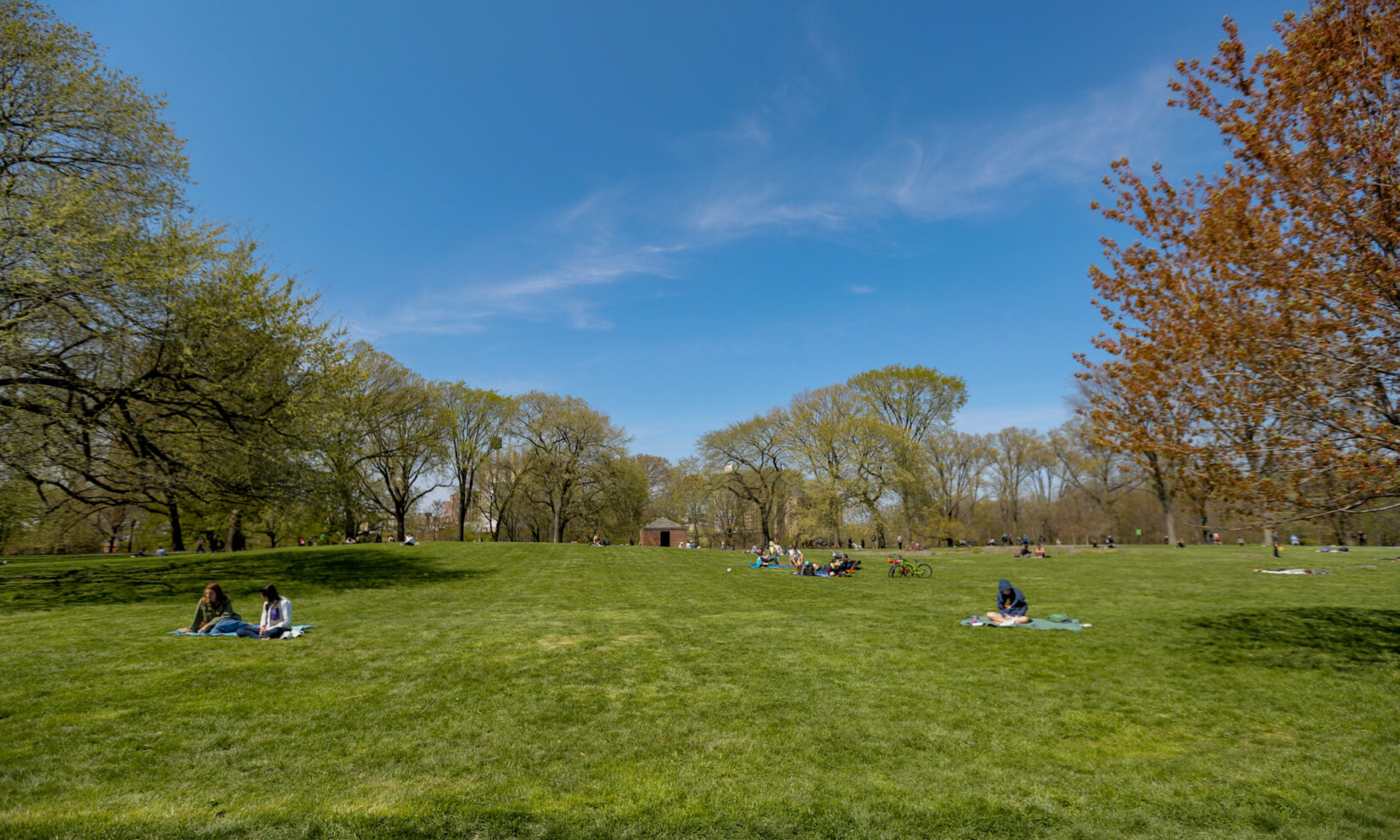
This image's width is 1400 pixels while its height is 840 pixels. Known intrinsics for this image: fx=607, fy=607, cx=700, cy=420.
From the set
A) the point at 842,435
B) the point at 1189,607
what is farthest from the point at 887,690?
the point at 842,435

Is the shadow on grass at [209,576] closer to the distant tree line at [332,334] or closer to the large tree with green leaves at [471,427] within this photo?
the distant tree line at [332,334]

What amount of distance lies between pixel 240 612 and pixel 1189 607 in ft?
78.4

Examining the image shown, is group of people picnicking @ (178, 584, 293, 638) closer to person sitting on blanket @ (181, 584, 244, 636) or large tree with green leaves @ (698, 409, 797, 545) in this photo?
person sitting on blanket @ (181, 584, 244, 636)

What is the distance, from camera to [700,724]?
781cm

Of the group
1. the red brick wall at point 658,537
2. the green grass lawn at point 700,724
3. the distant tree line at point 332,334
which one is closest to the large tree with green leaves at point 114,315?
the distant tree line at point 332,334

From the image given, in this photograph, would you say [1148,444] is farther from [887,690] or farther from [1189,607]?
[1189,607]

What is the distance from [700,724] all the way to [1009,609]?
9.84 metres

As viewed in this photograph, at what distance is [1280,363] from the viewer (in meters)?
10.1

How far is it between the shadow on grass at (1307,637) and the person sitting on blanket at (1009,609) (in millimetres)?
3193

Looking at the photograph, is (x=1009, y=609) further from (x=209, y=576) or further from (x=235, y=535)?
(x=235, y=535)

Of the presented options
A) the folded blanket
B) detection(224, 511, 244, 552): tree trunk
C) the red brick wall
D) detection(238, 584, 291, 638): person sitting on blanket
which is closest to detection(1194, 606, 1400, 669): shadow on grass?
the folded blanket

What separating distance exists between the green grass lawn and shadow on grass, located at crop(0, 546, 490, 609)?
175 centimetres

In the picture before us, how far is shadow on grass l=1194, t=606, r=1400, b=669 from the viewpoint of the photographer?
10547 millimetres

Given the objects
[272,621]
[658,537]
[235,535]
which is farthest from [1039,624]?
[235,535]
